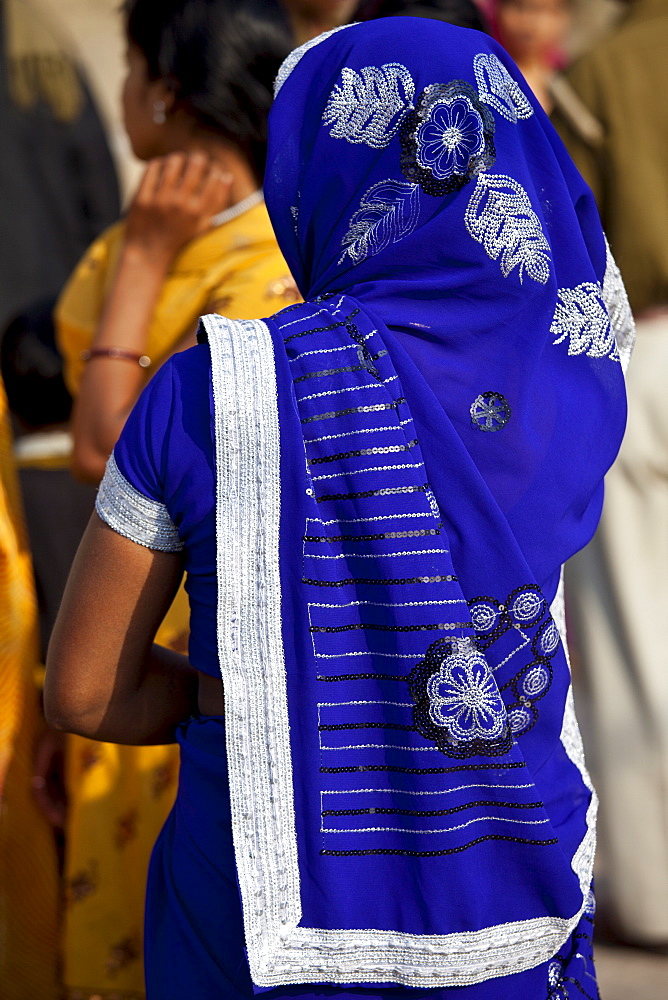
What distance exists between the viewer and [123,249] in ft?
5.92

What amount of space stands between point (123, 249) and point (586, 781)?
119 centimetres

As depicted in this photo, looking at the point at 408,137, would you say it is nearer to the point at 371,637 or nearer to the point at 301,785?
the point at 371,637

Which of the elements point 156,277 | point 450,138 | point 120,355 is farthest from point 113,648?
point 156,277

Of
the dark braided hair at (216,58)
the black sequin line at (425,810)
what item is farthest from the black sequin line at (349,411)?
the dark braided hair at (216,58)

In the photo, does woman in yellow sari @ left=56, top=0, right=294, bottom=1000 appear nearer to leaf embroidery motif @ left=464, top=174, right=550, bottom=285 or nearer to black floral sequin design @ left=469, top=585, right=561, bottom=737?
leaf embroidery motif @ left=464, top=174, right=550, bottom=285

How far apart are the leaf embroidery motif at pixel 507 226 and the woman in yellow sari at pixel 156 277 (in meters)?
0.62

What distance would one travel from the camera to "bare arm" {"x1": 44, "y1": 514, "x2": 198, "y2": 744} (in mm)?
1018

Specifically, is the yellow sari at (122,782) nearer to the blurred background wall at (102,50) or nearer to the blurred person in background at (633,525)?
the blurred person in background at (633,525)

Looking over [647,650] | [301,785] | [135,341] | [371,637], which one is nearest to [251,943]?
[301,785]

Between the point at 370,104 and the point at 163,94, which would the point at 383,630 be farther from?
the point at 163,94

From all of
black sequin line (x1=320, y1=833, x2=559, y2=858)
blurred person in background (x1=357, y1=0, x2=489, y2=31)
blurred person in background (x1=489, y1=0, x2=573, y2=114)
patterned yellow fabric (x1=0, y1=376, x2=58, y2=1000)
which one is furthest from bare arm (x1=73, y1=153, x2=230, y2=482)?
blurred person in background (x1=489, y1=0, x2=573, y2=114)

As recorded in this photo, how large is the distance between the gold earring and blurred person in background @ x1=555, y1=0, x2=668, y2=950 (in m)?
1.04

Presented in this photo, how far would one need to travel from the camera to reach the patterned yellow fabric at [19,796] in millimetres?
1882

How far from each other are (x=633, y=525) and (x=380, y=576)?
1542mm
